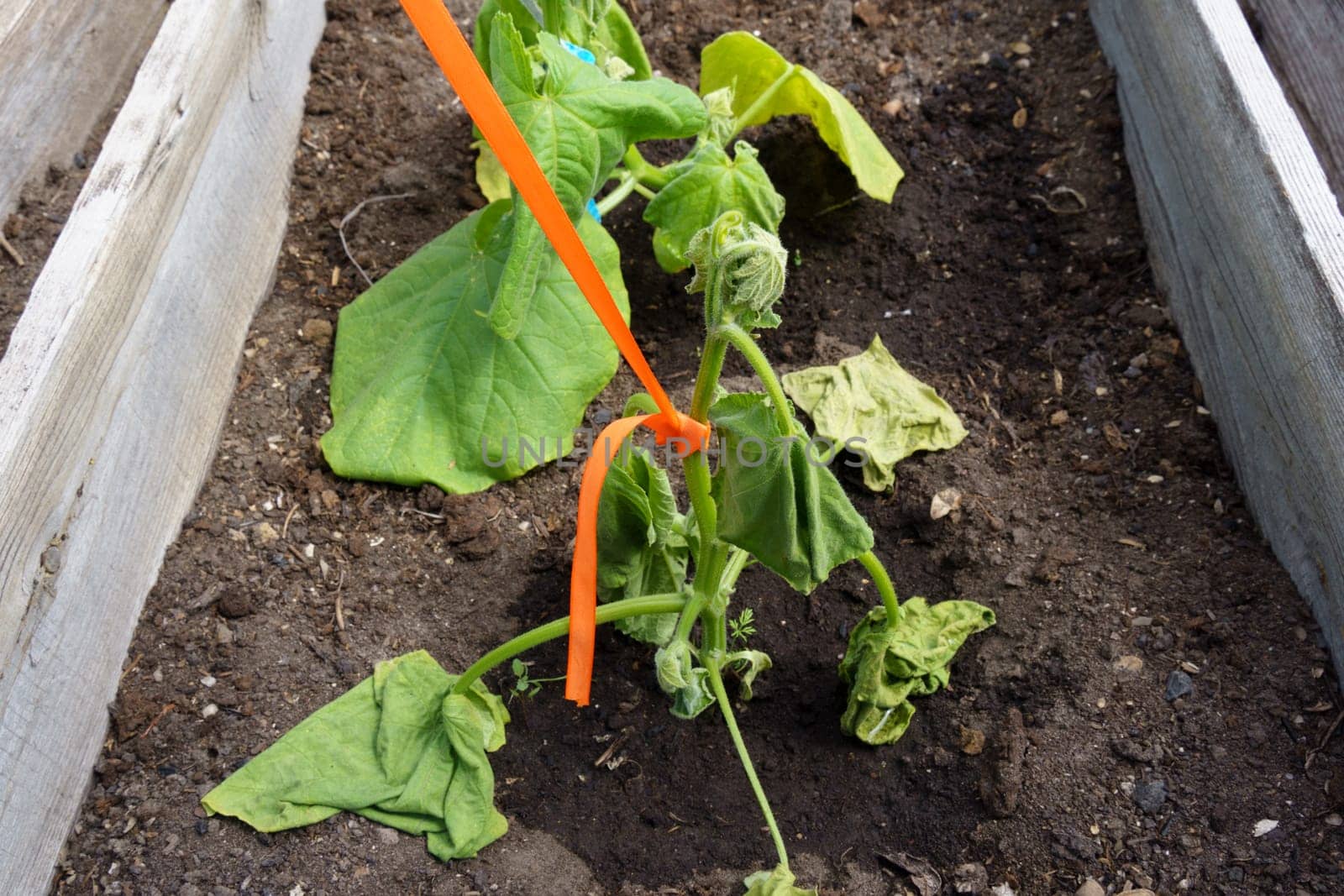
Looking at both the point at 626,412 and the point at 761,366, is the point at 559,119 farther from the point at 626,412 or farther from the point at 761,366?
the point at 761,366

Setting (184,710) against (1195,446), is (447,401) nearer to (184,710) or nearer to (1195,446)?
(184,710)

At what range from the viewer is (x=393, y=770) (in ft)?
5.86

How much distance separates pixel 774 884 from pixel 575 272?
0.96 metres

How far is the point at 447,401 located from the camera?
7.42 feet

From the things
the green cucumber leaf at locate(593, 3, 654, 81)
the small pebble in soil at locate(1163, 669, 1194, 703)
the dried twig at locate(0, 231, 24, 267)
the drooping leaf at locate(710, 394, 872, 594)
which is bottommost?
the small pebble in soil at locate(1163, 669, 1194, 703)

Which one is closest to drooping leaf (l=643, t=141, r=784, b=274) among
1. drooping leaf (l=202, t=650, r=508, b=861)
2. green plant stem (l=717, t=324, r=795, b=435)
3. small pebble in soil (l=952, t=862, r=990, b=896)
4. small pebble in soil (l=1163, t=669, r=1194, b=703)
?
green plant stem (l=717, t=324, r=795, b=435)

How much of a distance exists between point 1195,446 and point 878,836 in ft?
3.41

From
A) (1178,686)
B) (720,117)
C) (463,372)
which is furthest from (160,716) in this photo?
(1178,686)

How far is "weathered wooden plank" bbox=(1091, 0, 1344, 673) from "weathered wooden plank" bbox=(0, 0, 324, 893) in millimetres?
2098

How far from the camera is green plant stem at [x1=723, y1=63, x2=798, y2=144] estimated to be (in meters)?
2.44

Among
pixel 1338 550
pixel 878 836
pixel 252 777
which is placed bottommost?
pixel 878 836


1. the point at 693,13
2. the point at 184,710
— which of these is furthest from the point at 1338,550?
the point at 693,13

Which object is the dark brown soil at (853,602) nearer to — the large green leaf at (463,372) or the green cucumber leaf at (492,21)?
the large green leaf at (463,372)

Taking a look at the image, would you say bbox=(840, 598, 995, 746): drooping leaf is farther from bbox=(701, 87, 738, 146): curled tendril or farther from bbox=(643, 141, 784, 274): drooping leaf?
bbox=(701, 87, 738, 146): curled tendril
